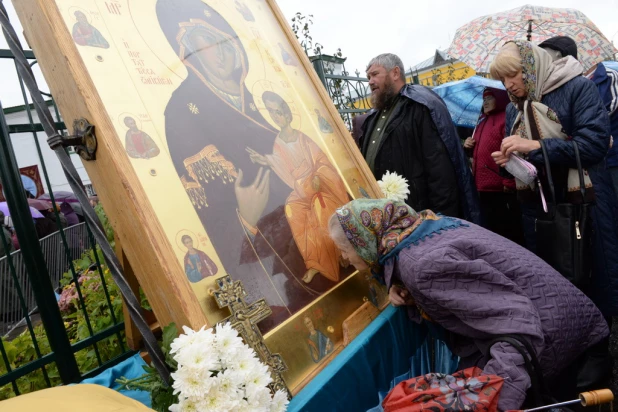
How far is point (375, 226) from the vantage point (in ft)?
5.87

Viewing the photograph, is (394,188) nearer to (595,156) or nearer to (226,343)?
(595,156)

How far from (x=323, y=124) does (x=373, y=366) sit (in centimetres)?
117

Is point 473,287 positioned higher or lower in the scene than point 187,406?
lower

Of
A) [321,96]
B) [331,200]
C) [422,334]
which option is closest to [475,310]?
[422,334]

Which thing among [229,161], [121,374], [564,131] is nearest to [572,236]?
[564,131]

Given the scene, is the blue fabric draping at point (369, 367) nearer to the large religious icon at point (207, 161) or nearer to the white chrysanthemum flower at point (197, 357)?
the large religious icon at point (207, 161)

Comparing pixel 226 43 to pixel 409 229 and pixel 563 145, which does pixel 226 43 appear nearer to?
pixel 409 229

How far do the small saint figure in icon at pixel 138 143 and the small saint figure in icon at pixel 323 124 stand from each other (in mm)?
1014

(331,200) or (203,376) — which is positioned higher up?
(331,200)

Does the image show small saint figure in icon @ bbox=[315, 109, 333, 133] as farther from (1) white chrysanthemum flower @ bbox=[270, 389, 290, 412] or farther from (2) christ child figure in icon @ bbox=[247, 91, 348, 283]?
(1) white chrysanthemum flower @ bbox=[270, 389, 290, 412]

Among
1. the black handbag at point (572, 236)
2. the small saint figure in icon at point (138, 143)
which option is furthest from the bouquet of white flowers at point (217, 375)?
the black handbag at point (572, 236)

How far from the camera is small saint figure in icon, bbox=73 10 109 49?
50.8 inches

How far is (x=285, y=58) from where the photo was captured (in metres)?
2.17

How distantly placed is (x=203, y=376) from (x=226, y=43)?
1404 mm
